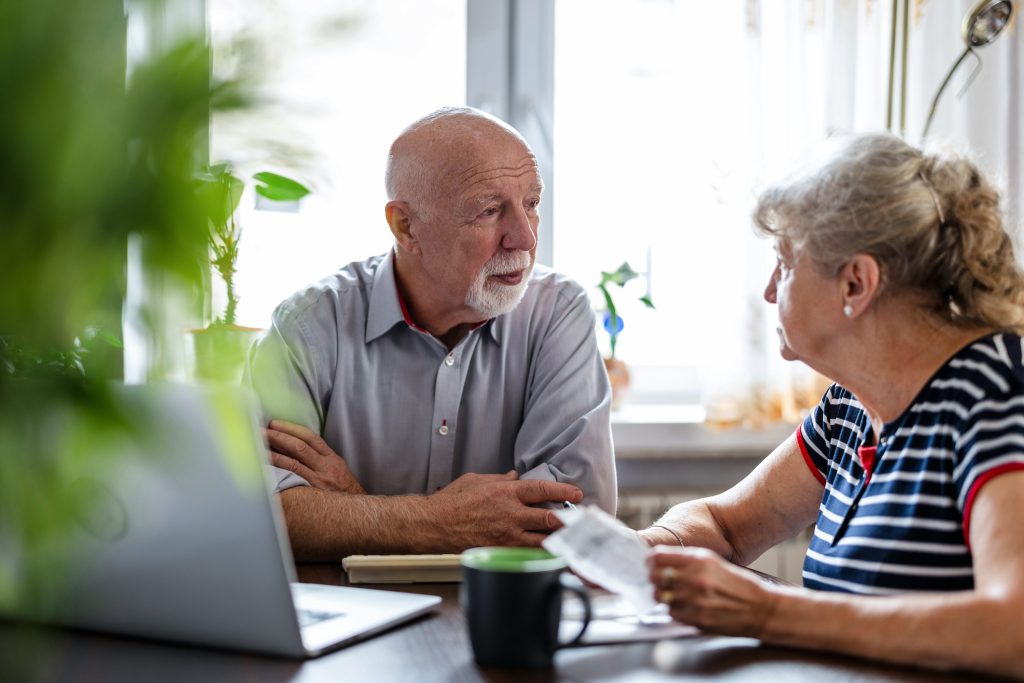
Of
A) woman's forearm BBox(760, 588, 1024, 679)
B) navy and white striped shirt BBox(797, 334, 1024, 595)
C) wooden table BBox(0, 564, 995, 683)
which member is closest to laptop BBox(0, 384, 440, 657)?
wooden table BBox(0, 564, 995, 683)

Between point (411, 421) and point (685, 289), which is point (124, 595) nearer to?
point (411, 421)

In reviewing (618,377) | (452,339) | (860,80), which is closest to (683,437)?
(618,377)

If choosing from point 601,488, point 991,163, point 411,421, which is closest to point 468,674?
point 601,488

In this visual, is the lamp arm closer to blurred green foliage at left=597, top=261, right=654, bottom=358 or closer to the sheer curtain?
the sheer curtain

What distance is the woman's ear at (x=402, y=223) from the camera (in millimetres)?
2061

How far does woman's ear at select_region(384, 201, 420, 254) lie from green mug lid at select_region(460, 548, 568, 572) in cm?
120

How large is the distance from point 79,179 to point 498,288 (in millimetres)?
1671

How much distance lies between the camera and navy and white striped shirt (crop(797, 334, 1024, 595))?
1080 millimetres

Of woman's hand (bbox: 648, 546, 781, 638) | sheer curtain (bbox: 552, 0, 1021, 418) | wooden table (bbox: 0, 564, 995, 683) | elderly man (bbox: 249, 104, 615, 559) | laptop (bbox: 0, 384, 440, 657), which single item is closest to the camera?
laptop (bbox: 0, 384, 440, 657)

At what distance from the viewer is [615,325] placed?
8.85ft

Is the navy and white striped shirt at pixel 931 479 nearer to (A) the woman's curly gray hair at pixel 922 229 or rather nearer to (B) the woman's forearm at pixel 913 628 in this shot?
(A) the woman's curly gray hair at pixel 922 229

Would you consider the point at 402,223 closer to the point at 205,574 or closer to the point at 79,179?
the point at 205,574

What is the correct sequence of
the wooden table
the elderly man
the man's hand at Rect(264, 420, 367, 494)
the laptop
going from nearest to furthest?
the laptop
the wooden table
the man's hand at Rect(264, 420, 367, 494)
the elderly man

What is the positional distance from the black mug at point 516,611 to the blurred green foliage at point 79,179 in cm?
60
